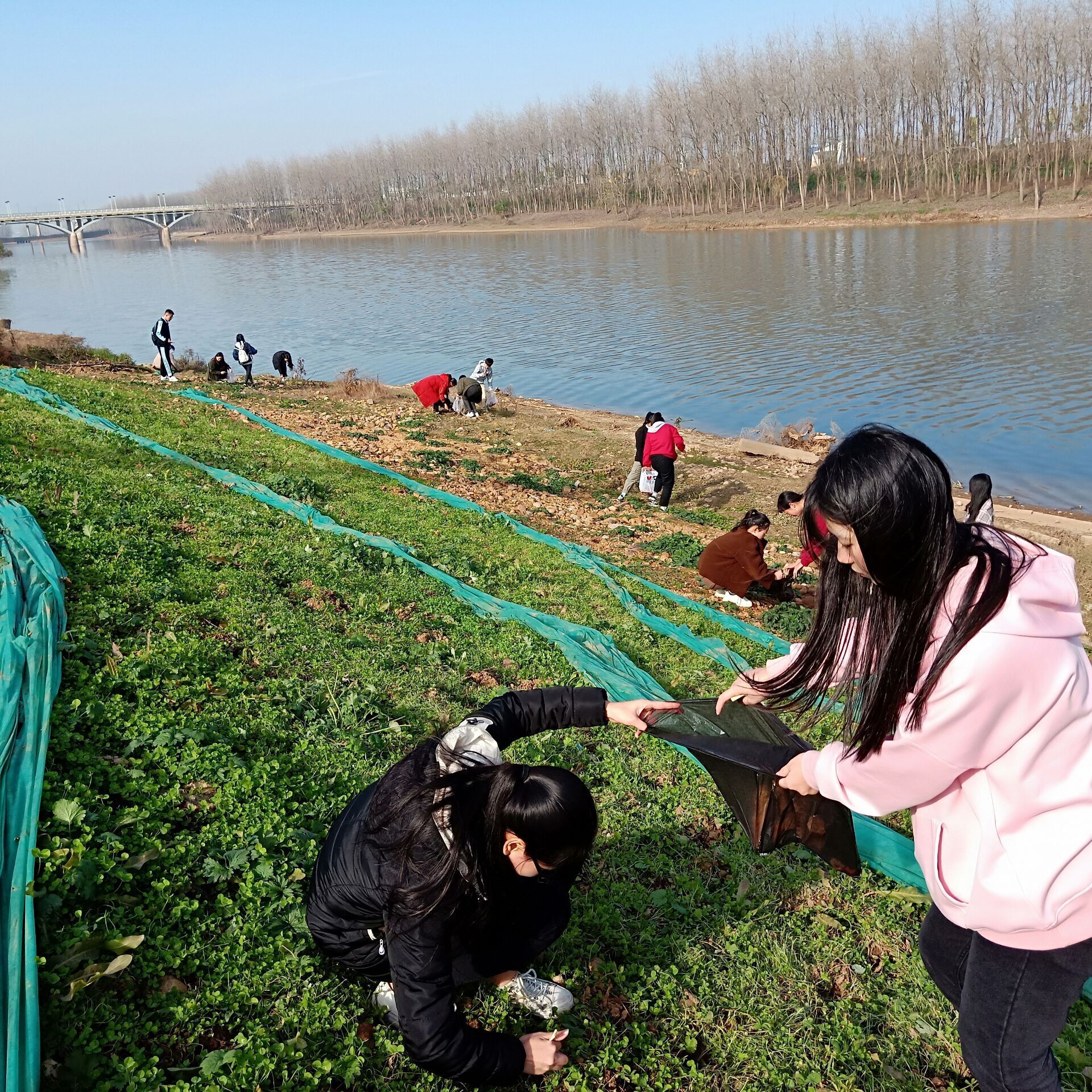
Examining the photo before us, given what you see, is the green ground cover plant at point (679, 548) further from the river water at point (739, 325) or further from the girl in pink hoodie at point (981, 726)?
the girl in pink hoodie at point (981, 726)

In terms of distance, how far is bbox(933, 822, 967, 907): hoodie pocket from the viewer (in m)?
2.04

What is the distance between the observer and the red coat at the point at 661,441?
479 inches

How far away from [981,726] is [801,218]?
66.7 m

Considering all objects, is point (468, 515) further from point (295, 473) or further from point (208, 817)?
point (208, 817)

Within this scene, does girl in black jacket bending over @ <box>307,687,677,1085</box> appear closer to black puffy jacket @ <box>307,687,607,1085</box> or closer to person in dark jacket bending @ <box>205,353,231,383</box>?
black puffy jacket @ <box>307,687,607,1085</box>

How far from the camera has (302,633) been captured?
17.4 feet

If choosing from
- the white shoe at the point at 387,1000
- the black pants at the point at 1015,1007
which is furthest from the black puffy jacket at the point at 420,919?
the black pants at the point at 1015,1007

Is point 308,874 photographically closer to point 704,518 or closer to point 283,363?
point 704,518

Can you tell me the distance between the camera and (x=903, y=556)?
6.14 feet

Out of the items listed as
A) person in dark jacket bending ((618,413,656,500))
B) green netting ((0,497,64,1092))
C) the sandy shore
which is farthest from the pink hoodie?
the sandy shore

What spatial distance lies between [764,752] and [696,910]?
0.97 meters

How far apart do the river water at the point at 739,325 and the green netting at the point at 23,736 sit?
13.9m

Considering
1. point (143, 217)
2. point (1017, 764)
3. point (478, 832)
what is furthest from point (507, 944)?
point (143, 217)

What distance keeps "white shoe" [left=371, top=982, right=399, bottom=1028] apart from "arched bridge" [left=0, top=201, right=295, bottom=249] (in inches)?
4755
